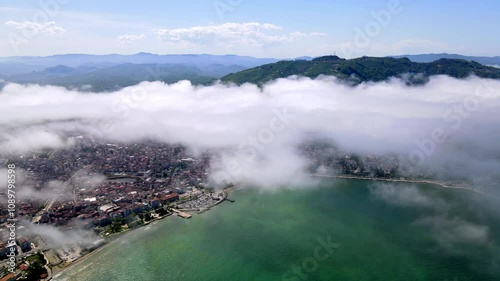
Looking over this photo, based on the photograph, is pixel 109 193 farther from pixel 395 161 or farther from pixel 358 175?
pixel 395 161

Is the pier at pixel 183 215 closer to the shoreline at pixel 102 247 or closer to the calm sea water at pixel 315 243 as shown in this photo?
the calm sea water at pixel 315 243

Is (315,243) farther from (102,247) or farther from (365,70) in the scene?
(365,70)

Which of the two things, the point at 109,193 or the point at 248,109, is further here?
the point at 248,109

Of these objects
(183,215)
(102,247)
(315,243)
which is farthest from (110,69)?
(315,243)

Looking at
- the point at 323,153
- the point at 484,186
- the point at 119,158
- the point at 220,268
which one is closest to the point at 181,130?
the point at 119,158

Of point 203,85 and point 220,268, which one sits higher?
point 203,85

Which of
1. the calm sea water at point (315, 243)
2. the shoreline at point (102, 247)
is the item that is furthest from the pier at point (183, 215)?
the shoreline at point (102, 247)

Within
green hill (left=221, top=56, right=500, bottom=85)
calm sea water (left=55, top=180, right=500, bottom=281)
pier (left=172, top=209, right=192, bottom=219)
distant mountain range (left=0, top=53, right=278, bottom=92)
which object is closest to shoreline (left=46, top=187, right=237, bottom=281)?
calm sea water (left=55, top=180, right=500, bottom=281)

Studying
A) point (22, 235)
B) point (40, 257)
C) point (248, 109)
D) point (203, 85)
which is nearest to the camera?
point (40, 257)

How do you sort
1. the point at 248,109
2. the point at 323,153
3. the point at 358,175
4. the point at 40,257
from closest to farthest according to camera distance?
1. the point at 40,257
2. the point at 358,175
3. the point at 323,153
4. the point at 248,109
